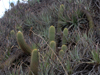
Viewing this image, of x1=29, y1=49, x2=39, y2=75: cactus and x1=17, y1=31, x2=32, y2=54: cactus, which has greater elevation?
x1=17, y1=31, x2=32, y2=54: cactus

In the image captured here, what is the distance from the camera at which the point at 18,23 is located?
5086 millimetres

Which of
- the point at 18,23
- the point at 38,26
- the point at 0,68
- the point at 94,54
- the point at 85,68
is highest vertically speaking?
the point at 18,23

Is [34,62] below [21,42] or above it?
below

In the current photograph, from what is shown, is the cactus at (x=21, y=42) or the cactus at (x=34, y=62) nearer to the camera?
the cactus at (x=34, y=62)

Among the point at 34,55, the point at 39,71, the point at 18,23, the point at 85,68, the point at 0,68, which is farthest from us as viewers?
the point at 18,23

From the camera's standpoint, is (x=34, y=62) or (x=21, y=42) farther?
(x=21, y=42)

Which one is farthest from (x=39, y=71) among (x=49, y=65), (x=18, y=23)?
(x=18, y=23)

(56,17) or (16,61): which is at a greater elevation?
(56,17)

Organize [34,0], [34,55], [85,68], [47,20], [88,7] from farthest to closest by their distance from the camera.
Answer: [34,0], [47,20], [88,7], [85,68], [34,55]

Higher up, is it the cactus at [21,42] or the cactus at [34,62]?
the cactus at [21,42]

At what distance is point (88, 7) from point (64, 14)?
822mm

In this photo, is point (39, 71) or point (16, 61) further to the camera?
point (16, 61)

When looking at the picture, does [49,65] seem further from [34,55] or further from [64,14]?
[64,14]

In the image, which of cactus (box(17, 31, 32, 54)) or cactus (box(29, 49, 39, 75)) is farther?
cactus (box(17, 31, 32, 54))
